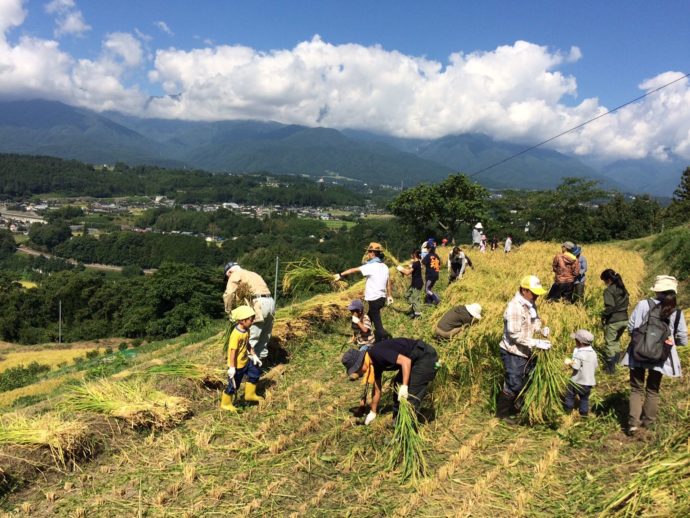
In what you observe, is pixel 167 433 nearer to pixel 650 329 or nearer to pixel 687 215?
pixel 650 329

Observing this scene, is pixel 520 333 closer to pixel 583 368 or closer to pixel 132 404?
pixel 583 368

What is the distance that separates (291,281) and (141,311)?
33.6 metres

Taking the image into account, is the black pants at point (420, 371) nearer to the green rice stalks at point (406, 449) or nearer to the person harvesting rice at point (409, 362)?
the person harvesting rice at point (409, 362)

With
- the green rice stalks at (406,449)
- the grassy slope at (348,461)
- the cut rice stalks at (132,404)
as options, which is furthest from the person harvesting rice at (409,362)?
the cut rice stalks at (132,404)

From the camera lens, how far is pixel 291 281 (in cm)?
898

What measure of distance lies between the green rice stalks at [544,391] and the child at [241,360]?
3258 mm

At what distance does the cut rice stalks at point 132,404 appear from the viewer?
4.92m

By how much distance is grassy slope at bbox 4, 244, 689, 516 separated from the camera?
3.73 m

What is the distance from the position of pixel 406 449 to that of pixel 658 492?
2.00m

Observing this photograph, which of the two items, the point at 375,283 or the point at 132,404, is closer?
the point at 132,404

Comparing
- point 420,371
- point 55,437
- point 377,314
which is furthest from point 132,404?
point 377,314

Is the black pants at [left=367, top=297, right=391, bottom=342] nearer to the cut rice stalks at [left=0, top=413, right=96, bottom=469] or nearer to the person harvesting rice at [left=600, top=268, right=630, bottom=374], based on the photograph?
the person harvesting rice at [left=600, top=268, right=630, bottom=374]

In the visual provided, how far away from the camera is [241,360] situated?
17.6ft

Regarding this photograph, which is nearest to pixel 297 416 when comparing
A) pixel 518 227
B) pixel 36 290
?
pixel 518 227
